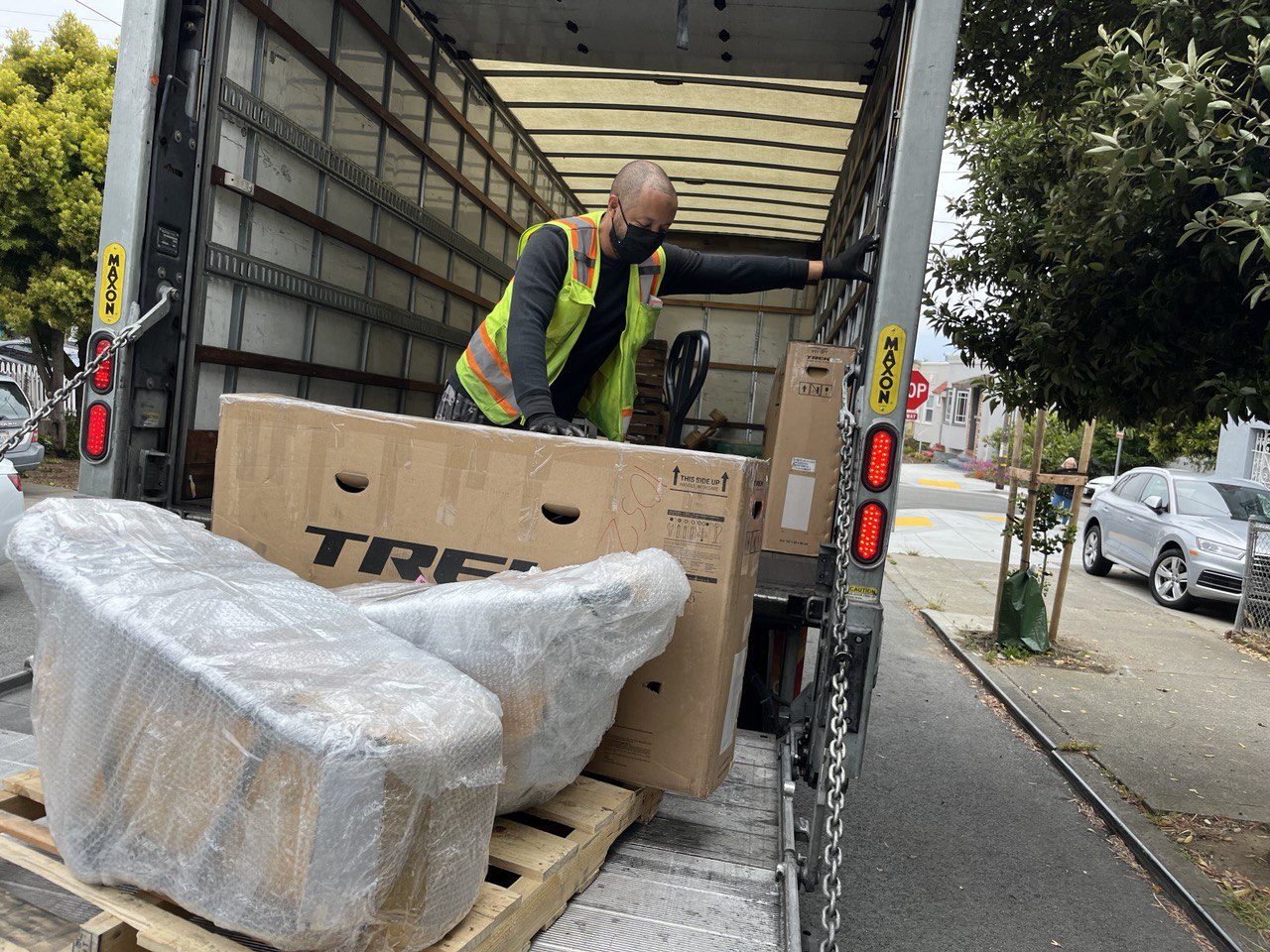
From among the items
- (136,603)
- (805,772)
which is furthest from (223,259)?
(805,772)

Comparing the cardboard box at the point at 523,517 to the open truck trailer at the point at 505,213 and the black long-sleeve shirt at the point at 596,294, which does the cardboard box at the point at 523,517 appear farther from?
the black long-sleeve shirt at the point at 596,294

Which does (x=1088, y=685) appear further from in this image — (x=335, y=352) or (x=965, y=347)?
(x=335, y=352)

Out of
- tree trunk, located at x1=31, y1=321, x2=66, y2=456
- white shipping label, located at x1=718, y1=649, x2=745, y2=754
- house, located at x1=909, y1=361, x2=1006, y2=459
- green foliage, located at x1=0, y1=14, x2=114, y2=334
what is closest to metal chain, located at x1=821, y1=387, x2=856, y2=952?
white shipping label, located at x1=718, y1=649, x2=745, y2=754

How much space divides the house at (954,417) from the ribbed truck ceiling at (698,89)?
123 feet

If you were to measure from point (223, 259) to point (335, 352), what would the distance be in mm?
1178

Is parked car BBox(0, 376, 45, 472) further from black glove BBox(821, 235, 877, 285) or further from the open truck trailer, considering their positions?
black glove BBox(821, 235, 877, 285)

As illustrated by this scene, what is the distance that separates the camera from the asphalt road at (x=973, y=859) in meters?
3.71

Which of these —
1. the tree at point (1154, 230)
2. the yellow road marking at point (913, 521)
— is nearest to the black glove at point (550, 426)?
the tree at point (1154, 230)

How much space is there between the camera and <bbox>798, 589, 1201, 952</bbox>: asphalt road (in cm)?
371

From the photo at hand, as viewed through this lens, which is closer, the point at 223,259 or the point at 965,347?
the point at 223,259

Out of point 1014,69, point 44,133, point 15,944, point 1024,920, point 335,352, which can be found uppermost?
point 44,133

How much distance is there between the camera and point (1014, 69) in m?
4.82

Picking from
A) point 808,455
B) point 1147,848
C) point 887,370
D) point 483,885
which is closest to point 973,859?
point 1147,848

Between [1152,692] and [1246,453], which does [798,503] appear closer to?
[1152,692]
